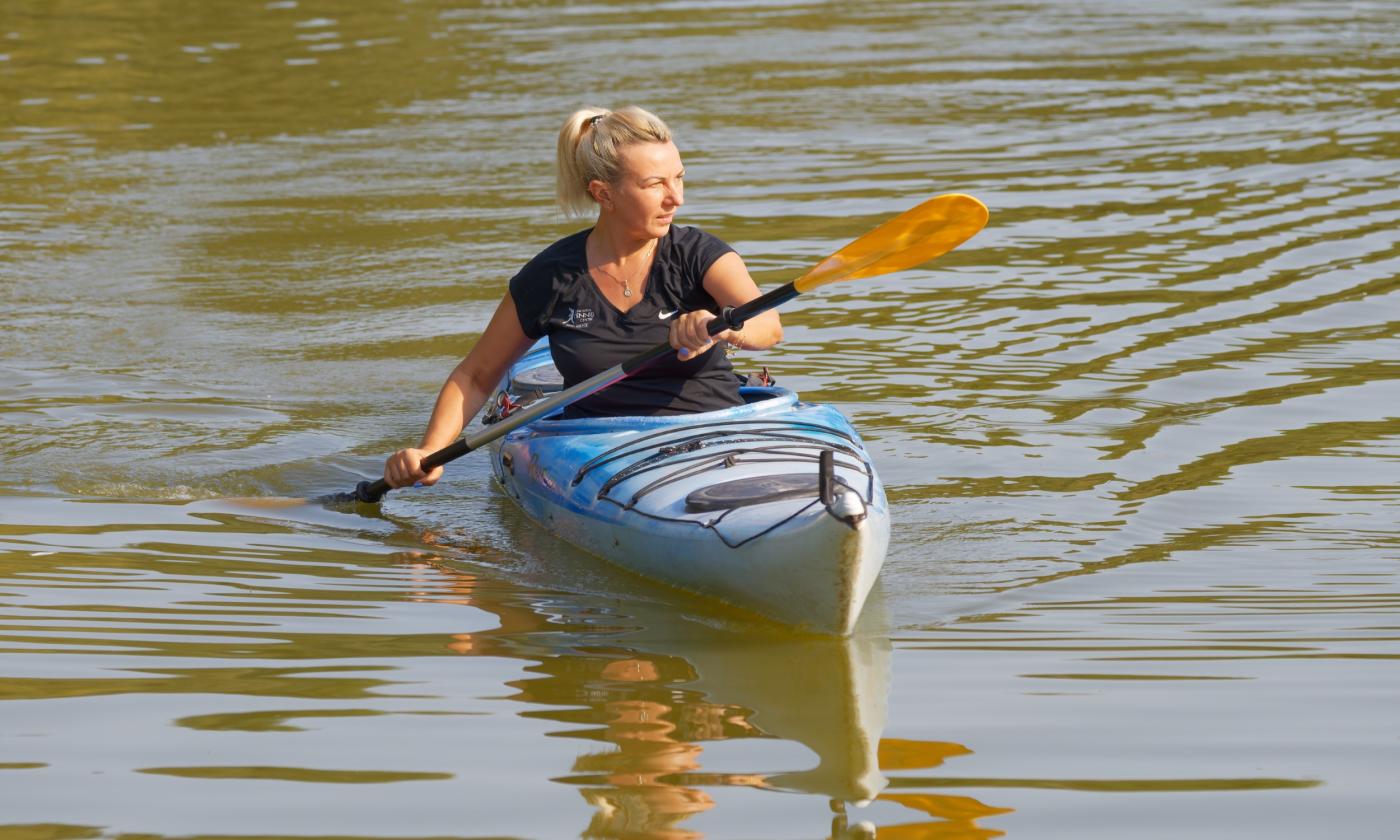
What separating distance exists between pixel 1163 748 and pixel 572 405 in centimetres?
243

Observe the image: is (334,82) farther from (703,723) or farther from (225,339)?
(703,723)

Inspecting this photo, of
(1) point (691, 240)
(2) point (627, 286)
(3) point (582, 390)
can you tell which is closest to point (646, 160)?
(1) point (691, 240)

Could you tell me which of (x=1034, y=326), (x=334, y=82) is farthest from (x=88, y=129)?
(x=1034, y=326)

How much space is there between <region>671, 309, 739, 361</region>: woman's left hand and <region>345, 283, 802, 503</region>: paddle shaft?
3cm

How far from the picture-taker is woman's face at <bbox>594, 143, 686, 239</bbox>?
16.7 feet

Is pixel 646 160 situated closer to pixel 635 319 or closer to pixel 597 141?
pixel 597 141

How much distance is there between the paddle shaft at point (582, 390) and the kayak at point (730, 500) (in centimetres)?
14

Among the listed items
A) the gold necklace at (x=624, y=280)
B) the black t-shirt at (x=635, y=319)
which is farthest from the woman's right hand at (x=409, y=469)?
the gold necklace at (x=624, y=280)

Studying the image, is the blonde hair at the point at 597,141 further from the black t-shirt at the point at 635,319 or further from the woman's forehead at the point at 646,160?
the black t-shirt at the point at 635,319

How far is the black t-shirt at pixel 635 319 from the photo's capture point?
5262mm

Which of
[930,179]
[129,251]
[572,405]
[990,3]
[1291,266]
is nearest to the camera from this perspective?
[572,405]

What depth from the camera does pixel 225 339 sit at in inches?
331

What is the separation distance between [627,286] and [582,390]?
322 millimetres

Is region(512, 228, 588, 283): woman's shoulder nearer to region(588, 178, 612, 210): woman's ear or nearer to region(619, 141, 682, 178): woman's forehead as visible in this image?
region(588, 178, 612, 210): woman's ear
